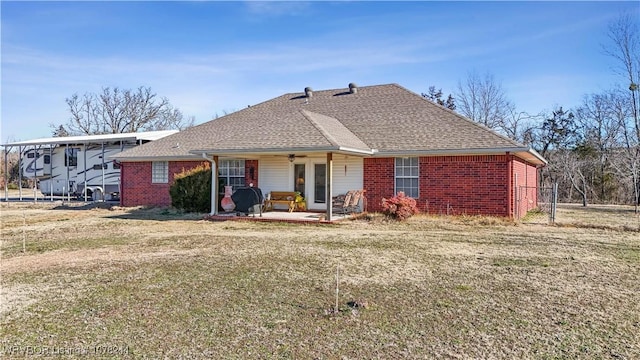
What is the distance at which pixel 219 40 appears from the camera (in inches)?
614

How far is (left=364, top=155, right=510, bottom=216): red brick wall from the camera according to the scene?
48.1ft

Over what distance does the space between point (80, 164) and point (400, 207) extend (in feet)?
61.2

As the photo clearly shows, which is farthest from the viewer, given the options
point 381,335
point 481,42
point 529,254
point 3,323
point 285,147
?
point 481,42

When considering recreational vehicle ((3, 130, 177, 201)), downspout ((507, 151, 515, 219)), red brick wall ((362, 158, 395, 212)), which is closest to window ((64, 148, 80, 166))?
recreational vehicle ((3, 130, 177, 201))

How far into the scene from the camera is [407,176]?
16.0 metres

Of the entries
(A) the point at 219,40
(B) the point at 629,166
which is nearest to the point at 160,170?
(A) the point at 219,40

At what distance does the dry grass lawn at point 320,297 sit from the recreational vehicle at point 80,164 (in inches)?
517

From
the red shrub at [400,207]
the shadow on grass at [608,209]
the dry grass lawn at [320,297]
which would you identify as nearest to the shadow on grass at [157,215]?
the dry grass lawn at [320,297]

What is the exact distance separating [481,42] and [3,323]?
19884 millimetres

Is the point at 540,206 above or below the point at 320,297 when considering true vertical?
above

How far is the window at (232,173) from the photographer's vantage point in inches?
737

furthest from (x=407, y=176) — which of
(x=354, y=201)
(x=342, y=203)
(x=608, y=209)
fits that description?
(x=608, y=209)

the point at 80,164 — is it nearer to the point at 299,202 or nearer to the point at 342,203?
the point at 299,202

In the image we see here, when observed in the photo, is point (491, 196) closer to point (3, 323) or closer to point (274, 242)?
point (274, 242)
